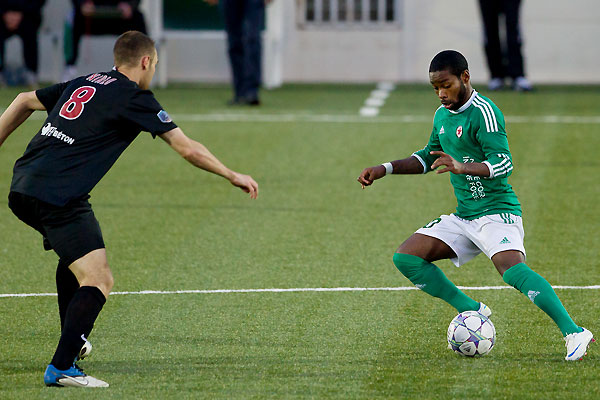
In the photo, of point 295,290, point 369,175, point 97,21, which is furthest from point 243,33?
Answer: point 369,175

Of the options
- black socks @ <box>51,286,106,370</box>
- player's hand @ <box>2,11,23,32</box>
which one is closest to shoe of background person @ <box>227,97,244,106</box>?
player's hand @ <box>2,11,23,32</box>

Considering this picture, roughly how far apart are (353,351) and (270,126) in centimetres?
796

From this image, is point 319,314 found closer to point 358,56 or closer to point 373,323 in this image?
point 373,323

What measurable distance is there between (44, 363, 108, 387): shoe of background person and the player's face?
187cm

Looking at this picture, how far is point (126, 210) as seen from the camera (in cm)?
862

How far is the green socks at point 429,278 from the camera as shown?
16.6 feet

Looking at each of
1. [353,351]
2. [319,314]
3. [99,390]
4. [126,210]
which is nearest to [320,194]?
[126,210]

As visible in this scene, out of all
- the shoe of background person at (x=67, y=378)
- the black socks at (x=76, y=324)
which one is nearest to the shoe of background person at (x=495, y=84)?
the black socks at (x=76, y=324)

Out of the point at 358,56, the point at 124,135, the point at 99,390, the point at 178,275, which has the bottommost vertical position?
the point at 358,56

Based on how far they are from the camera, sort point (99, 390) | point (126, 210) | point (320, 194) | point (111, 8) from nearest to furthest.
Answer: point (99, 390)
point (126, 210)
point (320, 194)
point (111, 8)

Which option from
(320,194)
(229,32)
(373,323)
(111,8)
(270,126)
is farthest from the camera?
(111,8)

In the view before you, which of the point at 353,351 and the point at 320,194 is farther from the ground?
the point at 353,351

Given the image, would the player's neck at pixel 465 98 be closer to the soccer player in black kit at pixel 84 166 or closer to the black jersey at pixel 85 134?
the soccer player in black kit at pixel 84 166

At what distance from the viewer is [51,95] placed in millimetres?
4805
